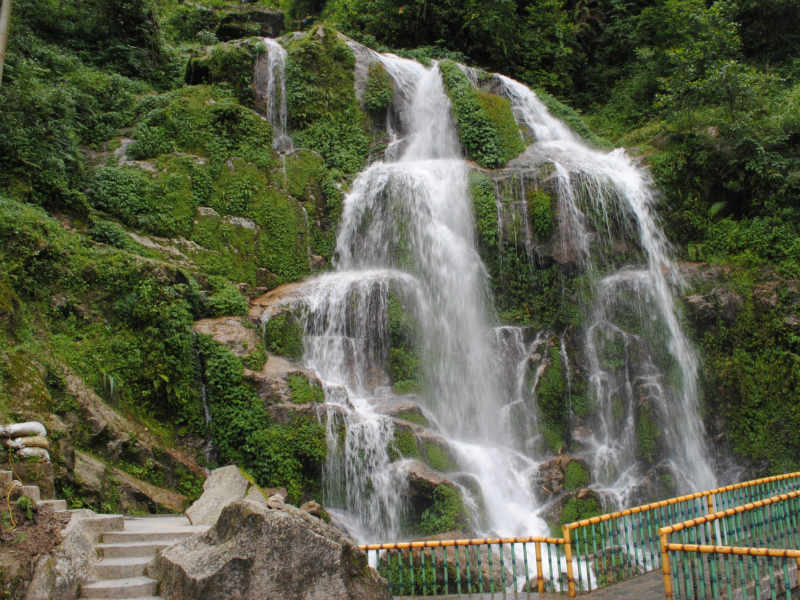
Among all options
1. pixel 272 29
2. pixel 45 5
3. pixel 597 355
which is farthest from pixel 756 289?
pixel 45 5

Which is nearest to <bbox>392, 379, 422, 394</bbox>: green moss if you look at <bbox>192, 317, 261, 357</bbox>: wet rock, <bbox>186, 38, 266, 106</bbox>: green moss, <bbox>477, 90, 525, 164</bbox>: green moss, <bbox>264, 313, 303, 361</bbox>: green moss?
<bbox>264, 313, 303, 361</bbox>: green moss

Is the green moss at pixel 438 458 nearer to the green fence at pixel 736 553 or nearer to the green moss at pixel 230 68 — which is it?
the green fence at pixel 736 553

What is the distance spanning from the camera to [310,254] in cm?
1622

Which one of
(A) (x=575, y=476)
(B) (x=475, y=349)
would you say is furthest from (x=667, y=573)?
(B) (x=475, y=349)

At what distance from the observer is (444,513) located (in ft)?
32.9

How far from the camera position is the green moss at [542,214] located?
1545cm

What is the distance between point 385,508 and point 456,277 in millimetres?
6592

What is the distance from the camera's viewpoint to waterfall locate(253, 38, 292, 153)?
1908 cm

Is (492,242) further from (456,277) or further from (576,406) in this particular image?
(576,406)

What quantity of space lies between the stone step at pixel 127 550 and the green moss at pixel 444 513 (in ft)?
16.7

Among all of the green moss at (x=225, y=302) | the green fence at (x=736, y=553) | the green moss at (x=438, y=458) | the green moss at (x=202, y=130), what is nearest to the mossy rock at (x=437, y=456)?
the green moss at (x=438, y=458)

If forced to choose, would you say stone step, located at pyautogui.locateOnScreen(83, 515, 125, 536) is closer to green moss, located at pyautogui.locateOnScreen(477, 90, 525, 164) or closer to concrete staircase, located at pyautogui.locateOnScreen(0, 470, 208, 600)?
concrete staircase, located at pyautogui.locateOnScreen(0, 470, 208, 600)

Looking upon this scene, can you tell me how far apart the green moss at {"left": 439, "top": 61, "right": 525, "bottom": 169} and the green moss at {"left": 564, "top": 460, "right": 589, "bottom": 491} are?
31.9 ft

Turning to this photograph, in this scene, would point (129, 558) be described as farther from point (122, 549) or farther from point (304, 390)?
point (304, 390)
